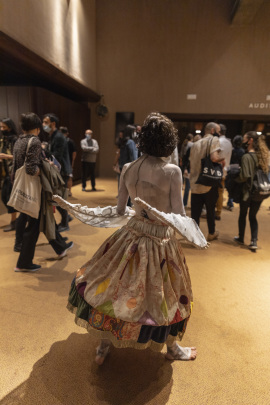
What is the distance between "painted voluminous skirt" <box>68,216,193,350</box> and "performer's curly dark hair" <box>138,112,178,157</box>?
36cm

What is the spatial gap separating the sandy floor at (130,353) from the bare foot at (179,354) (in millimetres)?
37

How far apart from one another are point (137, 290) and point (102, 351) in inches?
23.5

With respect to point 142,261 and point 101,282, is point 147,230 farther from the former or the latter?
point 101,282

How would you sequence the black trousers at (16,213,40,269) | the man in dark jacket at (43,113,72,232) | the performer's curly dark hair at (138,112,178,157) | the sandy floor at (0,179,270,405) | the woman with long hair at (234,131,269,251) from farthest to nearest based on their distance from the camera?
the man in dark jacket at (43,113,72,232), the woman with long hair at (234,131,269,251), the black trousers at (16,213,40,269), the sandy floor at (0,179,270,405), the performer's curly dark hair at (138,112,178,157)

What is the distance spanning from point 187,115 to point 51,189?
23.4 feet

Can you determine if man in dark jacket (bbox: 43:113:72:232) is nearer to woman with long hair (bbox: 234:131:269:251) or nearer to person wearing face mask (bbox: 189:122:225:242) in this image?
person wearing face mask (bbox: 189:122:225:242)

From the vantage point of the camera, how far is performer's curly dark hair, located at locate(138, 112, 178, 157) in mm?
1192

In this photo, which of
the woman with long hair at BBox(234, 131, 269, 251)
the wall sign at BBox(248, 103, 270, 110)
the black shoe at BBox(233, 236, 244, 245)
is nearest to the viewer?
the woman with long hair at BBox(234, 131, 269, 251)

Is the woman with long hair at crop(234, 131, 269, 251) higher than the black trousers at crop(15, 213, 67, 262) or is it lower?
higher

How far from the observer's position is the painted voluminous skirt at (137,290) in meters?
1.21

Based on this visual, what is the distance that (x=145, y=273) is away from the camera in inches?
48.5

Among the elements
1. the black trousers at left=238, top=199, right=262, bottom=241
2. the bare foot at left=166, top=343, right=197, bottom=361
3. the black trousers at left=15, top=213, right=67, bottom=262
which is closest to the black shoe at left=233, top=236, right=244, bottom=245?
the black trousers at left=238, top=199, right=262, bottom=241

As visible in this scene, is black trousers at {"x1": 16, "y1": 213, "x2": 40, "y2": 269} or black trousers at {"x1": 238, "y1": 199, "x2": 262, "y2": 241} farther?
black trousers at {"x1": 238, "y1": 199, "x2": 262, "y2": 241}

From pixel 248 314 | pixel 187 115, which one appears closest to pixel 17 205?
pixel 248 314
